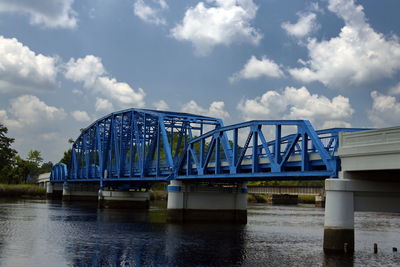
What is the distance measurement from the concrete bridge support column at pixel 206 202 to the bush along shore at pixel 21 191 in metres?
96.8

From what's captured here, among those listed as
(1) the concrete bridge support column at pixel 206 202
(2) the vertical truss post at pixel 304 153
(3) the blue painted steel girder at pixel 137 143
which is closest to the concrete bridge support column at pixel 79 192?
(3) the blue painted steel girder at pixel 137 143

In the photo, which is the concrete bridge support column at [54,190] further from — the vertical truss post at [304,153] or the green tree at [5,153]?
the vertical truss post at [304,153]

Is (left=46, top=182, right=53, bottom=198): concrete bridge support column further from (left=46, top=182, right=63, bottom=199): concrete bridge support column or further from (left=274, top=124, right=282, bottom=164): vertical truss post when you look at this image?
(left=274, top=124, right=282, bottom=164): vertical truss post

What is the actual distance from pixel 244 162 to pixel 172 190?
53.4ft

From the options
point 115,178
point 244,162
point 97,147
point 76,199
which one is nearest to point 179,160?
point 244,162

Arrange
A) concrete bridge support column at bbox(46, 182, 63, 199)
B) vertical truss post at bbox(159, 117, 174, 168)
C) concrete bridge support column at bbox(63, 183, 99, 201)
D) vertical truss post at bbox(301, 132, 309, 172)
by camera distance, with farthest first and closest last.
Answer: concrete bridge support column at bbox(46, 182, 63, 199) → concrete bridge support column at bbox(63, 183, 99, 201) → vertical truss post at bbox(159, 117, 174, 168) → vertical truss post at bbox(301, 132, 309, 172)

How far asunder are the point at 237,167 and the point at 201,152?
10297mm

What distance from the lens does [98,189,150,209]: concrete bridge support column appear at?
351 ft

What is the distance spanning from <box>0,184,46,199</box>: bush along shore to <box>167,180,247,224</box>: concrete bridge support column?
96772 mm

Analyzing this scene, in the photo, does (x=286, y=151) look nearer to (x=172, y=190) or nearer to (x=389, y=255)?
(x=389, y=255)

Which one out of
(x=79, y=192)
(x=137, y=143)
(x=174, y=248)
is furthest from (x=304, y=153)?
(x=79, y=192)

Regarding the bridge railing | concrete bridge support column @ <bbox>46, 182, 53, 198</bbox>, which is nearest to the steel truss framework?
the bridge railing

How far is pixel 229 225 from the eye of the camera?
67500 millimetres

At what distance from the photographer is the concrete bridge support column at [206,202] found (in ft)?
231
